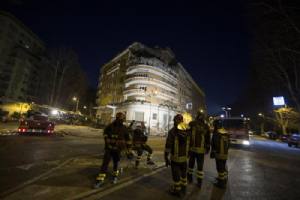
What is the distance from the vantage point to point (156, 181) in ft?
17.7

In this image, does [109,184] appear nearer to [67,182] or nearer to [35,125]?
[67,182]

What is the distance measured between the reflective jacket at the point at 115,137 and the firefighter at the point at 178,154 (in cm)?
129

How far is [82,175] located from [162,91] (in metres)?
36.5

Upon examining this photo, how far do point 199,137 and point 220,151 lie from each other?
2.64ft

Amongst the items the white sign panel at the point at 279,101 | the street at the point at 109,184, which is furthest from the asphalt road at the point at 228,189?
the white sign panel at the point at 279,101

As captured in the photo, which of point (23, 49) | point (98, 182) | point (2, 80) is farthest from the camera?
point (23, 49)

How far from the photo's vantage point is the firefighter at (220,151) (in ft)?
17.1

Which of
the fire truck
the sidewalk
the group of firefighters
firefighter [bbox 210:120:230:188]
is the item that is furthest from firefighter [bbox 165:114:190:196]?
the fire truck

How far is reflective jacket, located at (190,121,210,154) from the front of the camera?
538 cm

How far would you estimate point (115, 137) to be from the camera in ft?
15.9

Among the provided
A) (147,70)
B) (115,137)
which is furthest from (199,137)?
(147,70)

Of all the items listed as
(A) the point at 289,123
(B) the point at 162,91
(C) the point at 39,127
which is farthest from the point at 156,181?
(A) the point at 289,123

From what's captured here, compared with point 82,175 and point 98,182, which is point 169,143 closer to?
point 98,182

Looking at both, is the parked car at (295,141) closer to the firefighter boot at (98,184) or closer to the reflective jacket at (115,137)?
the reflective jacket at (115,137)
